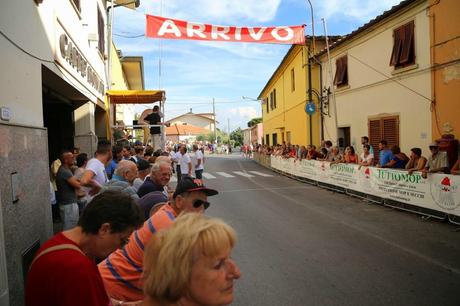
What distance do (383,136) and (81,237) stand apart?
14.6 metres

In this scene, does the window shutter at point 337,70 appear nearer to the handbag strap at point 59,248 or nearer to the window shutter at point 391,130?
the window shutter at point 391,130

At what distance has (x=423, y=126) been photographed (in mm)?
12648

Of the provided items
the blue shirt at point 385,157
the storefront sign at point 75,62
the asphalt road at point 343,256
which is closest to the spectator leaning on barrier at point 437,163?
the asphalt road at point 343,256

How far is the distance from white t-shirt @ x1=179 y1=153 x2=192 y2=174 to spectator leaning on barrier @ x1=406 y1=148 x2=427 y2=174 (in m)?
7.60

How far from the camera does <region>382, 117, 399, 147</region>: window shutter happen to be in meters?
14.3

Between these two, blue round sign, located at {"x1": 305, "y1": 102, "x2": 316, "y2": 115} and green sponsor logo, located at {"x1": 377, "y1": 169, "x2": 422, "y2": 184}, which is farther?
blue round sign, located at {"x1": 305, "y1": 102, "x2": 316, "y2": 115}

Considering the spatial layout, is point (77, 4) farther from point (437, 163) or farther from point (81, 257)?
point (437, 163)

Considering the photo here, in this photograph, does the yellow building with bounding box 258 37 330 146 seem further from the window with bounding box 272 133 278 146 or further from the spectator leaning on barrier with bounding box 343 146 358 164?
the spectator leaning on barrier with bounding box 343 146 358 164

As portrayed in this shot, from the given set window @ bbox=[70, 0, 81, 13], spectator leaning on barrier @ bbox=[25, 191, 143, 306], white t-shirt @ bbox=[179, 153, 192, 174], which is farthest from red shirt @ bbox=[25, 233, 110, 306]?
white t-shirt @ bbox=[179, 153, 192, 174]

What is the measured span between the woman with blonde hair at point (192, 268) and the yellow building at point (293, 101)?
20855 mm

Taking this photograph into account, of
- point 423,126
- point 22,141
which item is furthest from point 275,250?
point 423,126

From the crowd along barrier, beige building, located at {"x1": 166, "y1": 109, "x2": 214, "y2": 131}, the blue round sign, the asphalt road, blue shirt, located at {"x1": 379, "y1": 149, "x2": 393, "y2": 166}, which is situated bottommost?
the asphalt road

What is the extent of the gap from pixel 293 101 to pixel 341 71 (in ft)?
26.0

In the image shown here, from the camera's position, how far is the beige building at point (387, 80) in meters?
12.7
